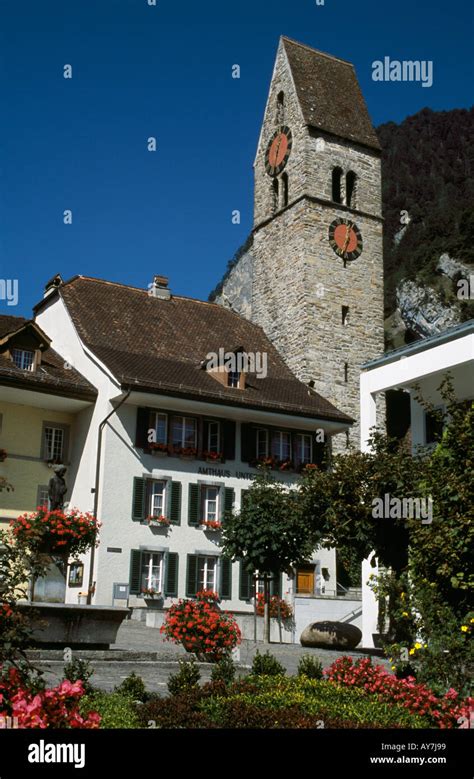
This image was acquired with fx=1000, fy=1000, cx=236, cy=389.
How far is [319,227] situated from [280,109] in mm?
7062

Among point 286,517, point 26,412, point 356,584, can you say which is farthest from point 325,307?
point 286,517

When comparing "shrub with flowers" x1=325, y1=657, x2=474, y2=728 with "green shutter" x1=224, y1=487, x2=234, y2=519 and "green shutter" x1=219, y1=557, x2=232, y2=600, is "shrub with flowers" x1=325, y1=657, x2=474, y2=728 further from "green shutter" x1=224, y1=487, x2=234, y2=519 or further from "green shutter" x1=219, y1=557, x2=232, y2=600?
"green shutter" x1=224, y1=487, x2=234, y2=519

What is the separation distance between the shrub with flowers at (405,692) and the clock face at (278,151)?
3484cm

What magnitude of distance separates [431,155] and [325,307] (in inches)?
3164

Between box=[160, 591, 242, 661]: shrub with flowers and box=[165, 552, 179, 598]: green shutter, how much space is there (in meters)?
13.9

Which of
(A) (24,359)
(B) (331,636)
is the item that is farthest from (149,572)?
(B) (331,636)

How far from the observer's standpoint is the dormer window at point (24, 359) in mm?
30672

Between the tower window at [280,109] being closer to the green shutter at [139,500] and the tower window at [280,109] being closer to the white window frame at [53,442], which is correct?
the white window frame at [53,442]

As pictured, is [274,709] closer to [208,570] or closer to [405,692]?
[405,692]

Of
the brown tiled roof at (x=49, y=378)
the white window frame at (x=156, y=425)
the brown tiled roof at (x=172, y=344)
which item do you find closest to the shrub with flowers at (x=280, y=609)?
the white window frame at (x=156, y=425)

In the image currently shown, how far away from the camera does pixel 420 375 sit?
1051 inches

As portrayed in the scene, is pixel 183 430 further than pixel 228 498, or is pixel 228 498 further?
pixel 228 498

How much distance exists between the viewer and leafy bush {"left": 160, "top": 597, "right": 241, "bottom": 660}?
15656 millimetres
